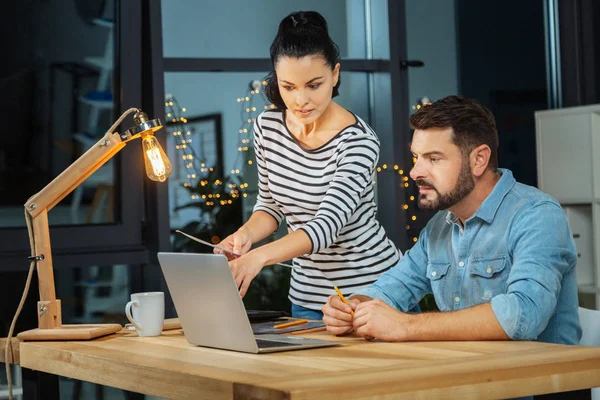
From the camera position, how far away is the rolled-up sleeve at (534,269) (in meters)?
1.91

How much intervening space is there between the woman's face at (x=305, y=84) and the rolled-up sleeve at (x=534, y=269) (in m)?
0.70

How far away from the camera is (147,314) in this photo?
2.28 metres

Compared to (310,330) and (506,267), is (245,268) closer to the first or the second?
(310,330)

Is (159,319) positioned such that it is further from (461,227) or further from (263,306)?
(263,306)

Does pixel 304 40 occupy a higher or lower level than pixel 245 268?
higher

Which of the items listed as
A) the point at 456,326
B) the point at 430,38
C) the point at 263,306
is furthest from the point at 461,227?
the point at 430,38

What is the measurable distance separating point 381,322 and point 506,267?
0.32 meters

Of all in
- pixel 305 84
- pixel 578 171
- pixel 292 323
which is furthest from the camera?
pixel 578 171

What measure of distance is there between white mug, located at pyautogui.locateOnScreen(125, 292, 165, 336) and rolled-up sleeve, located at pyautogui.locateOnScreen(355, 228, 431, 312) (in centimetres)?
47

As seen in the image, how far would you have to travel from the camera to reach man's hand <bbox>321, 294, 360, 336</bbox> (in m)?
2.11

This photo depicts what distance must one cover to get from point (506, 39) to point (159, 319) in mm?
3071

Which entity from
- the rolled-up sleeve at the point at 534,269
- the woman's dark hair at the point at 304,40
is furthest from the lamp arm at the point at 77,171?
the rolled-up sleeve at the point at 534,269

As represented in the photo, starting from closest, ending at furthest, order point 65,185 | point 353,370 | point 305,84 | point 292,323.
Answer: point 353,370 < point 292,323 < point 65,185 < point 305,84

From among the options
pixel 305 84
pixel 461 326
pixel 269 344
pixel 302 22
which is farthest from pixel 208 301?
pixel 302 22
